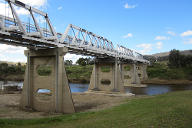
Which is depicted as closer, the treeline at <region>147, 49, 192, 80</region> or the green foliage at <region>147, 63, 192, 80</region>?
the green foliage at <region>147, 63, 192, 80</region>

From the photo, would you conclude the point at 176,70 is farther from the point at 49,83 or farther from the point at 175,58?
the point at 49,83

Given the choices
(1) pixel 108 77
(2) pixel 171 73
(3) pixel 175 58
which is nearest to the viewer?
(1) pixel 108 77

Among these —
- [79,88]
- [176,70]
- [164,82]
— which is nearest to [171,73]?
[176,70]

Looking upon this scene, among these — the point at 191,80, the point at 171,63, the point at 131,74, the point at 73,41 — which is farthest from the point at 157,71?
the point at 73,41

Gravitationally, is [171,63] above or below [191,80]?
above

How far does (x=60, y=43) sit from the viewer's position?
66.0 ft

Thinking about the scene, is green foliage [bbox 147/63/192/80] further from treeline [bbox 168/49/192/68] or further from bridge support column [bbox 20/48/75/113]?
bridge support column [bbox 20/48/75/113]

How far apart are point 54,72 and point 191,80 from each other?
68182mm

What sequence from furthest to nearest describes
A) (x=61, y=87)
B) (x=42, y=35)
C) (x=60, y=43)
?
1. (x=60, y=43)
2. (x=61, y=87)
3. (x=42, y=35)

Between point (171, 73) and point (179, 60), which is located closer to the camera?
point (171, 73)

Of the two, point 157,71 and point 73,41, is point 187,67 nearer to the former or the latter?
point 157,71

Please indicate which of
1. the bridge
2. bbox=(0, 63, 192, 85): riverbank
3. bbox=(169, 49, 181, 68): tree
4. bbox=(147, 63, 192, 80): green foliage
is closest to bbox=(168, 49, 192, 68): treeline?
bbox=(169, 49, 181, 68): tree

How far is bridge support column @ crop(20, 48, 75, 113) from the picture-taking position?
736 inches

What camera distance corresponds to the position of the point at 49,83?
19.6 m
